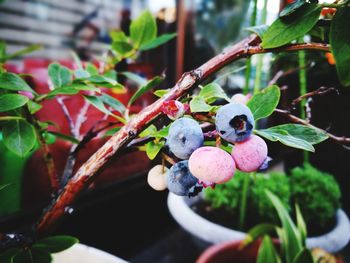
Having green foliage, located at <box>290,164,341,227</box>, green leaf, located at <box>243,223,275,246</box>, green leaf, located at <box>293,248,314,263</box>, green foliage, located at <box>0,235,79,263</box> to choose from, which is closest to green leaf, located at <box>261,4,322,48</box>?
green foliage, located at <box>0,235,79,263</box>

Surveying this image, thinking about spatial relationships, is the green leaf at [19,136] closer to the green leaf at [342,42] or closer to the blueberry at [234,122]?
the blueberry at [234,122]

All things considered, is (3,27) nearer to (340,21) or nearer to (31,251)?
(31,251)

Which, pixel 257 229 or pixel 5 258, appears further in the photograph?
pixel 257 229

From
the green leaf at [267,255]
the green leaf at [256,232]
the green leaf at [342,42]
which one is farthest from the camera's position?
the green leaf at [256,232]

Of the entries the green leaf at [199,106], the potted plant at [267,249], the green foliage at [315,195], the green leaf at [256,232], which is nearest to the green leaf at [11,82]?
the green leaf at [199,106]

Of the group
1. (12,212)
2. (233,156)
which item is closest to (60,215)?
(233,156)

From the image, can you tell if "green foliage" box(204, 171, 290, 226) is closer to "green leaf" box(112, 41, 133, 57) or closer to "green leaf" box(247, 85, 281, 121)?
"green leaf" box(112, 41, 133, 57)

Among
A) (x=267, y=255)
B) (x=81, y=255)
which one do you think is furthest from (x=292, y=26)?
(x=267, y=255)
